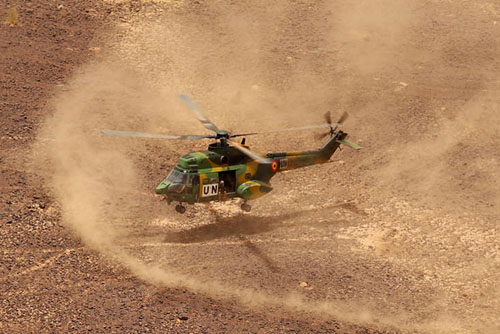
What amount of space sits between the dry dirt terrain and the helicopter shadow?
85mm

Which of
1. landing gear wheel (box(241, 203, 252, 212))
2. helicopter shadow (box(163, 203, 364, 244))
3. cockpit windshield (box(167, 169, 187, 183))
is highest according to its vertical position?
cockpit windshield (box(167, 169, 187, 183))

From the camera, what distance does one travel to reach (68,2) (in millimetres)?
45375

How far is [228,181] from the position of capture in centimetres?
2897

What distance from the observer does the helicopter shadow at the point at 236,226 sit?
29.5 metres

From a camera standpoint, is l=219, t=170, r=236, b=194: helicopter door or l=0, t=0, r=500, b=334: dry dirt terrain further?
l=219, t=170, r=236, b=194: helicopter door

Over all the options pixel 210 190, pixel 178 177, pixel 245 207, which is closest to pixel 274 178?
pixel 245 207

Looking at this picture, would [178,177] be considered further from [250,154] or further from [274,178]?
[274,178]

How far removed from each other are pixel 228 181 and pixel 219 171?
26.5 inches

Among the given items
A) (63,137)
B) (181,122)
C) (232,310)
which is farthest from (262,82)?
(232,310)

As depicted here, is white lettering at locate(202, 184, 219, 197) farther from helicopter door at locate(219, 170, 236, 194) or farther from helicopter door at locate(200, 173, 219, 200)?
helicopter door at locate(219, 170, 236, 194)

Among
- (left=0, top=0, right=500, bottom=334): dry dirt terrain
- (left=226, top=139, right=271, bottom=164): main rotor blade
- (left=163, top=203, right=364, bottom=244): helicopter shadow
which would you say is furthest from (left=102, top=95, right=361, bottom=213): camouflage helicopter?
(left=0, top=0, right=500, bottom=334): dry dirt terrain

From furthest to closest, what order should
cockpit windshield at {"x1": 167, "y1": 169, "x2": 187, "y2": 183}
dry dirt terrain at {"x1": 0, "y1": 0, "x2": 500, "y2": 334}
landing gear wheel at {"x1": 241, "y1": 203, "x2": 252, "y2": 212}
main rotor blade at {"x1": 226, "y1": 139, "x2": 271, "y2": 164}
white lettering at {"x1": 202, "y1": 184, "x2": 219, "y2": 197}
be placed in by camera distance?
landing gear wheel at {"x1": 241, "y1": 203, "x2": 252, "y2": 212} < white lettering at {"x1": 202, "y1": 184, "x2": 219, "y2": 197} < cockpit windshield at {"x1": 167, "y1": 169, "x2": 187, "y2": 183} < main rotor blade at {"x1": 226, "y1": 139, "x2": 271, "y2": 164} < dry dirt terrain at {"x1": 0, "y1": 0, "x2": 500, "y2": 334}

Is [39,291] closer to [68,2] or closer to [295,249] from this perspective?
[295,249]

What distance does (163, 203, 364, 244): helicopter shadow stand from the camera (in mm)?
29469
